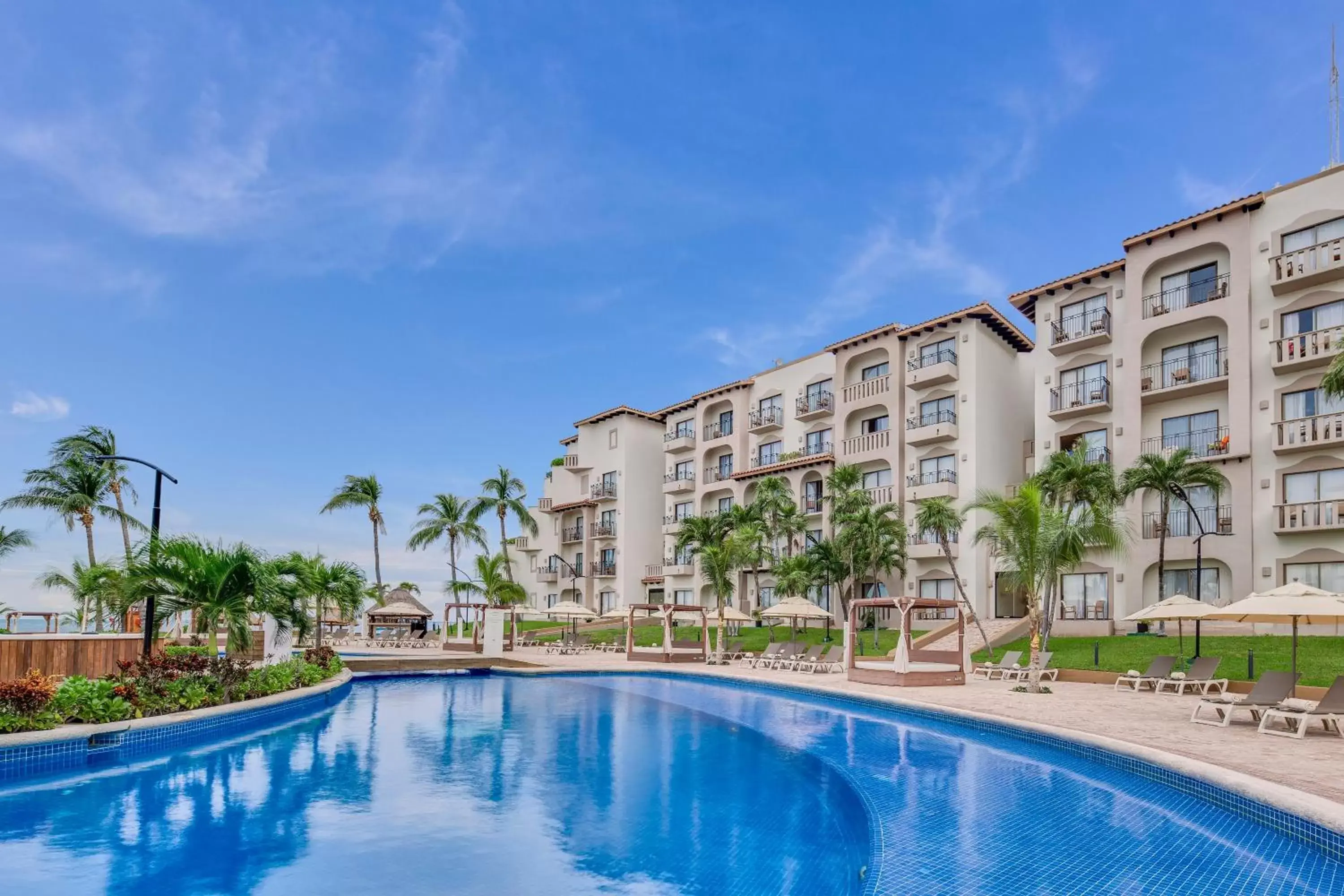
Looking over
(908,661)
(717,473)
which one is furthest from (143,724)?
(717,473)

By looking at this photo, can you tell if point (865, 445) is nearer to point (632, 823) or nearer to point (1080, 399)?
point (1080, 399)

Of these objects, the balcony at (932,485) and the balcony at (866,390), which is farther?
the balcony at (866,390)

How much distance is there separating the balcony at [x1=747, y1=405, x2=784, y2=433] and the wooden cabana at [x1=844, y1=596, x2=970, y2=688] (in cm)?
2125

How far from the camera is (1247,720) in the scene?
13930 millimetres

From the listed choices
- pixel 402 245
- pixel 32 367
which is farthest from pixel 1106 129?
pixel 32 367

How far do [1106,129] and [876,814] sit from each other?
23.5 meters

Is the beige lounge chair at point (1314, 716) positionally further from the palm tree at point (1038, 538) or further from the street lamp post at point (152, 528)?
the street lamp post at point (152, 528)

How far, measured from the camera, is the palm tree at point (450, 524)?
184ft

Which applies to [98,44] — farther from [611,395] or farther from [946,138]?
[611,395]

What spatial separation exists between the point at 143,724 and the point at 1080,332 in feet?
102

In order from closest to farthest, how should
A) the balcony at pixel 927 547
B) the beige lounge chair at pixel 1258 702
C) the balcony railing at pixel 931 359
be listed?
1. the beige lounge chair at pixel 1258 702
2. the balcony at pixel 927 547
3. the balcony railing at pixel 931 359

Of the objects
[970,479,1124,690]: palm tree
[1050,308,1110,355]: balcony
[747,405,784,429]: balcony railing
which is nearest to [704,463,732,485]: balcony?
[747,405,784,429]: balcony railing

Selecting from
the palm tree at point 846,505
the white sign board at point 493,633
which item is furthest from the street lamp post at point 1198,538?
the white sign board at point 493,633

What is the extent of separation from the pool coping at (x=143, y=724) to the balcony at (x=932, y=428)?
85.5 ft
